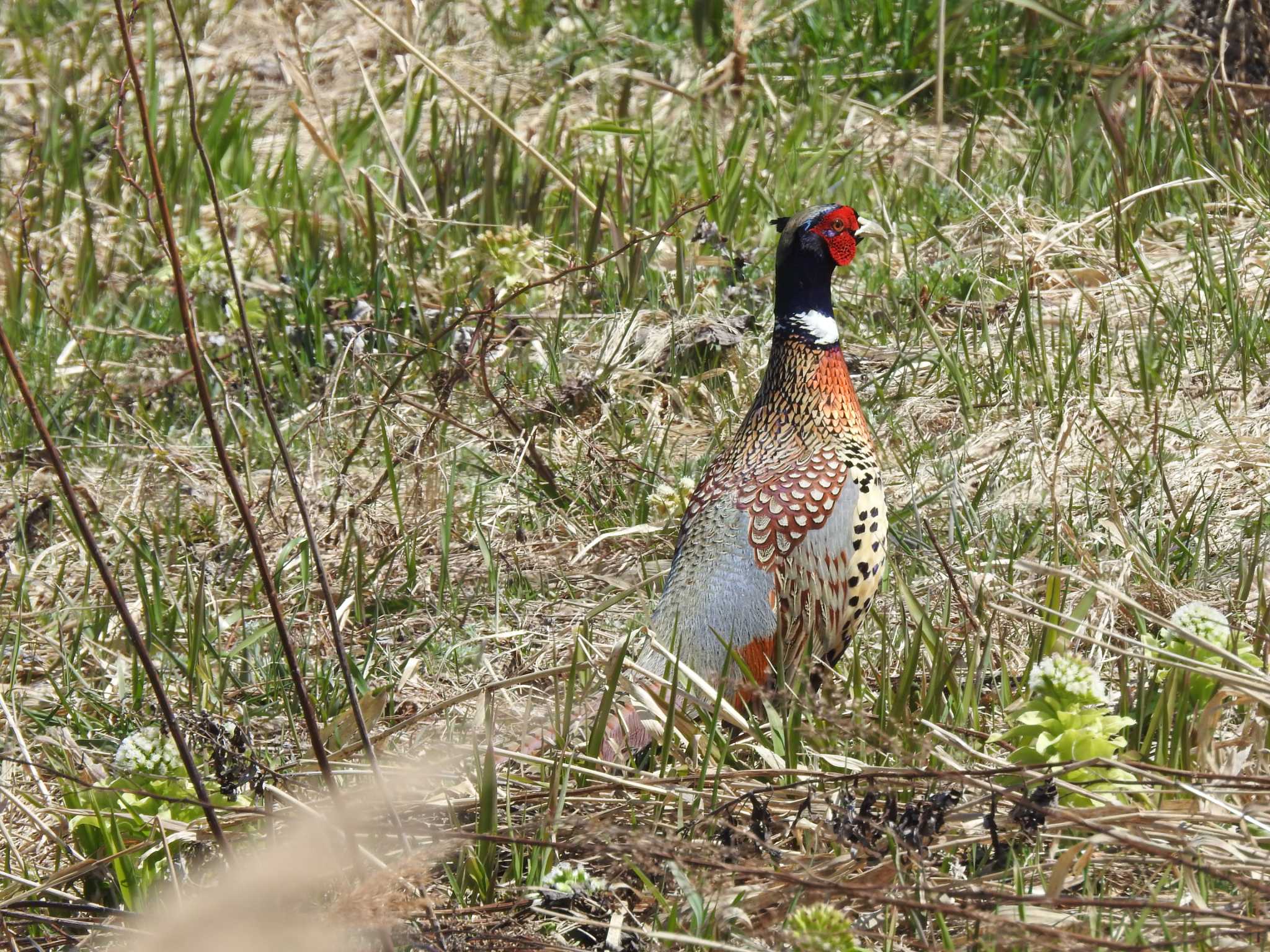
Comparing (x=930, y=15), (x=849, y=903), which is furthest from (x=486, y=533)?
(x=930, y=15)

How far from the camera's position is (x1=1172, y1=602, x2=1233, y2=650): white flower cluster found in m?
2.43

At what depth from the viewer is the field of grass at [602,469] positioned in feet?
7.23

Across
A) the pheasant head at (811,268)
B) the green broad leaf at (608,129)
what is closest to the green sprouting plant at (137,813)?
the pheasant head at (811,268)

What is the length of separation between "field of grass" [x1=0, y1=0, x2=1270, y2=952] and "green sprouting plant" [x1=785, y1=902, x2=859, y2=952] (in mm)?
15

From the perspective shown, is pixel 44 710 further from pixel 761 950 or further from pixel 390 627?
pixel 761 950

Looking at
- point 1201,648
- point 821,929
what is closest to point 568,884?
point 821,929

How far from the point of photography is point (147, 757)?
105 inches

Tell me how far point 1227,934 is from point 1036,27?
4583 mm

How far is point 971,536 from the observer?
3418mm

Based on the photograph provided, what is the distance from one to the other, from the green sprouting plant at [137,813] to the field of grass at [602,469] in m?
0.01

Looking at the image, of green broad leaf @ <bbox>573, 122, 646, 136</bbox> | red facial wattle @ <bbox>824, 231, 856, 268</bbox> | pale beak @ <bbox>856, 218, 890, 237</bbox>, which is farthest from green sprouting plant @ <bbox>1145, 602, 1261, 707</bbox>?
green broad leaf @ <bbox>573, 122, 646, 136</bbox>

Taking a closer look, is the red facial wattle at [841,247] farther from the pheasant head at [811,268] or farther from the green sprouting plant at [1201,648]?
the green sprouting plant at [1201,648]

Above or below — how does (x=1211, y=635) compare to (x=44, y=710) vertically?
above

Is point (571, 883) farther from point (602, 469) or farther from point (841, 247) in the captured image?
point (602, 469)
